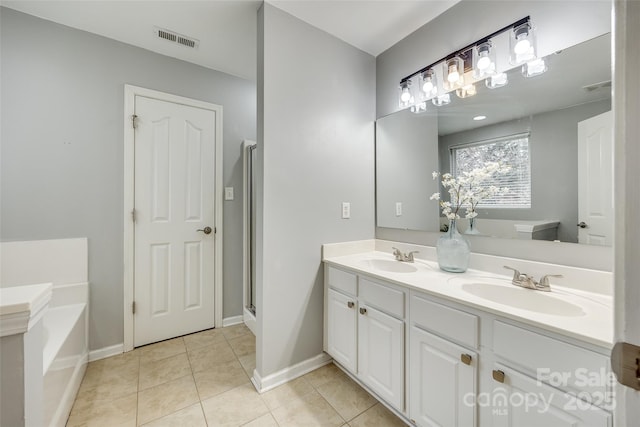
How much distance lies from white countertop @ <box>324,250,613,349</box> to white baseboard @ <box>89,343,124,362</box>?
6.10 ft

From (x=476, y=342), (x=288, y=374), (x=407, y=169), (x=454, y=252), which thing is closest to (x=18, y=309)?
(x=288, y=374)

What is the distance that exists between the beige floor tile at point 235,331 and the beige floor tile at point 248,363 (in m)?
0.36

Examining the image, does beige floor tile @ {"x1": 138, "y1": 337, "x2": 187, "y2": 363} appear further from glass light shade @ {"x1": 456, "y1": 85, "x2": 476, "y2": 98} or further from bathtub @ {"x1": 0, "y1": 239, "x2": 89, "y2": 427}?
glass light shade @ {"x1": 456, "y1": 85, "x2": 476, "y2": 98}

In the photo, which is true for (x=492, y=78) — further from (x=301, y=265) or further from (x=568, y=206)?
(x=301, y=265)

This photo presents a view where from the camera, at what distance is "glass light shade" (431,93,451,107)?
1.68 meters

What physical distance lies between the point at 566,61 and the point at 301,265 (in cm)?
180

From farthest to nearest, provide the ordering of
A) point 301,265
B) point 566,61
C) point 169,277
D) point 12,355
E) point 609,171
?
point 169,277 → point 301,265 → point 566,61 → point 609,171 → point 12,355

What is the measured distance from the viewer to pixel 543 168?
4.33 feet

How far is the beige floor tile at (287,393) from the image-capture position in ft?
5.01

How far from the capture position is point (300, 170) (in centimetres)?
176

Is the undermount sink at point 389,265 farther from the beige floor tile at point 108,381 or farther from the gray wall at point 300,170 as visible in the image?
the beige floor tile at point 108,381

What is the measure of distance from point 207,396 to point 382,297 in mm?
1234

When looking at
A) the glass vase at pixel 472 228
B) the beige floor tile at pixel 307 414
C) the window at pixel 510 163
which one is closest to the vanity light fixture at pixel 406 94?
the window at pixel 510 163

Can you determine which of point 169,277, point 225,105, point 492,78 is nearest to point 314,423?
point 169,277
